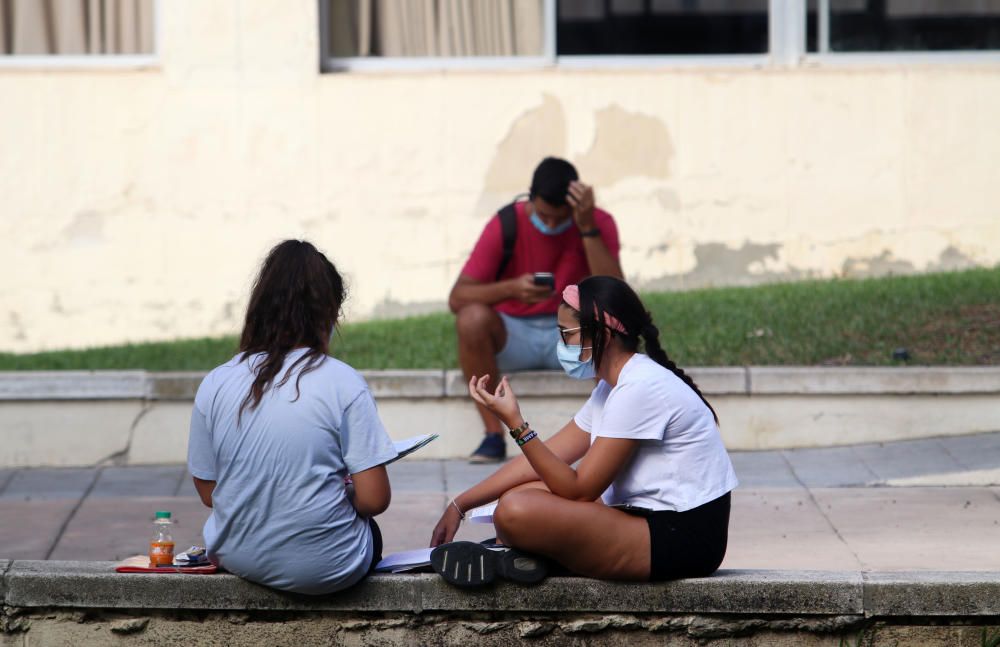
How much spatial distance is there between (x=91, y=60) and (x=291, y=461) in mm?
7416

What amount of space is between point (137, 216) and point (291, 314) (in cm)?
659

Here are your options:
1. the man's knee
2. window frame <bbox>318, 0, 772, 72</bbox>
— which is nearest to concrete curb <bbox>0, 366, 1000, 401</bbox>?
the man's knee

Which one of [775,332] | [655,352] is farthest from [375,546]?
[775,332]

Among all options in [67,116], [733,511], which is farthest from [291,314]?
[67,116]

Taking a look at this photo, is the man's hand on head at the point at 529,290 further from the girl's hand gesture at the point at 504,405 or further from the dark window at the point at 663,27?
the dark window at the point at 663,27

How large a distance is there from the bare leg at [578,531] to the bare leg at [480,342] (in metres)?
2.93

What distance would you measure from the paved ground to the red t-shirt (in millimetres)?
987

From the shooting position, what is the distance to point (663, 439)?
4.30 m

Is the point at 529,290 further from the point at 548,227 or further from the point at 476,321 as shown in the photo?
the point at 548,227

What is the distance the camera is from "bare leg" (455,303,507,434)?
724cm

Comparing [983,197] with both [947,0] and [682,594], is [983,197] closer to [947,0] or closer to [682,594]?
[947,0]

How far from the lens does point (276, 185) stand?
34.5 ft

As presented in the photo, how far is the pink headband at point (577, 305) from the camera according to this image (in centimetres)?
440

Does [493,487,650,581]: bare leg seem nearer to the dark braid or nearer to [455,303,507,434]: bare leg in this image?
the dark braid
